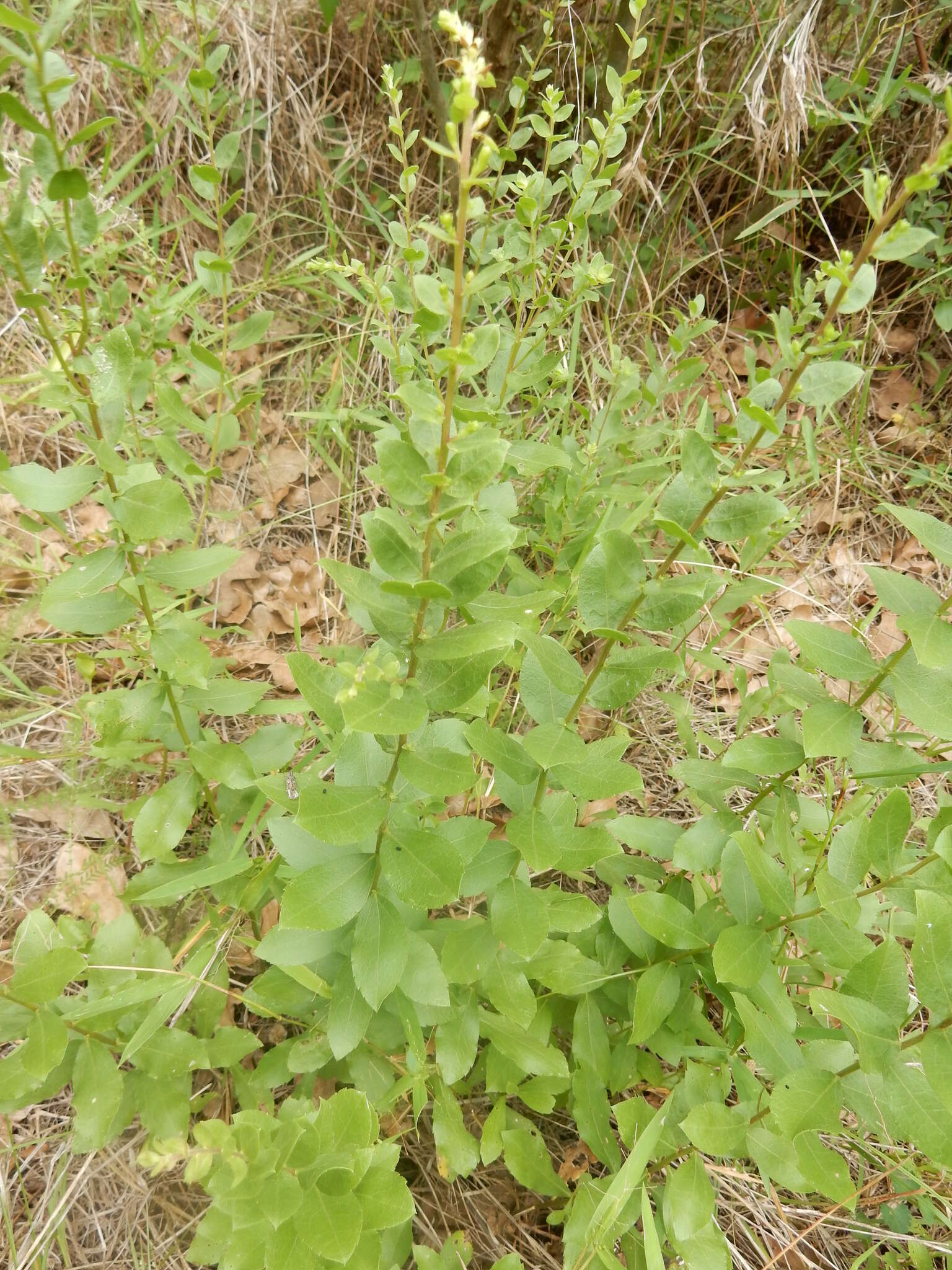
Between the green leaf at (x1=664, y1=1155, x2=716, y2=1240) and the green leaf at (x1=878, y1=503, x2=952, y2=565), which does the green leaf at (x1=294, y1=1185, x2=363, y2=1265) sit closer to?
the green leaf at (x1=664, y1=1155, x2=716, y2=1240)

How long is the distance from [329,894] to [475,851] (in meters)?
0.28

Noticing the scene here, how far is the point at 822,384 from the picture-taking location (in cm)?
132

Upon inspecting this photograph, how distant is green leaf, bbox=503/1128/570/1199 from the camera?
188cm

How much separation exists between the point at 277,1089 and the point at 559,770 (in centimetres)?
136

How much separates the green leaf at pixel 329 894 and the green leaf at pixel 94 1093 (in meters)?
0.68

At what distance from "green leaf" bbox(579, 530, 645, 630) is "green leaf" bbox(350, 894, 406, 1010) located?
0.64 metres

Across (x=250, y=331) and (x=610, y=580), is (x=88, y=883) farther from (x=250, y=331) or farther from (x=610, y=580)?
(x=610, y=580)

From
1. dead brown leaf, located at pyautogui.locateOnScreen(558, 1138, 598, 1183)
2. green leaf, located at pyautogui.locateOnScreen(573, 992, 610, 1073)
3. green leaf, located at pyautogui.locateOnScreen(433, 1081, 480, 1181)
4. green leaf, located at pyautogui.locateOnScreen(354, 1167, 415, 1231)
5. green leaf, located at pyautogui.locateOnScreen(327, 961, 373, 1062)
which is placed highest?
green leaf, located at pyautogui.locateOnScreen(327, 961, 373, 1062)

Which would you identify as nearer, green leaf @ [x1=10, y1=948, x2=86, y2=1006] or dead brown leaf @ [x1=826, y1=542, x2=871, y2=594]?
green leaf @ [x1=10, y1=948, x2=86, y2=1006]

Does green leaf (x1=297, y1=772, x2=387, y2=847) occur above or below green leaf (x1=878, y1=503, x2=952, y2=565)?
Result: below

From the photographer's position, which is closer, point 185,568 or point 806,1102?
point 806,1102

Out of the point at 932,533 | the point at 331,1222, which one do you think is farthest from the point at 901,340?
the point at 331,1222

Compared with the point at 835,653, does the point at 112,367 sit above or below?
above

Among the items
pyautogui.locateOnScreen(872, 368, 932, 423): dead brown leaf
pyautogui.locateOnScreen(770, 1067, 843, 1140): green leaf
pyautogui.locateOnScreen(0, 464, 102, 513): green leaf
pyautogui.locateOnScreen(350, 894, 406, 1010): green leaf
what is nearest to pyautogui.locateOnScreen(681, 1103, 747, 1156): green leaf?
pyautogui.locateOnScreen(770, 1067, 843, 1140): green leaf
